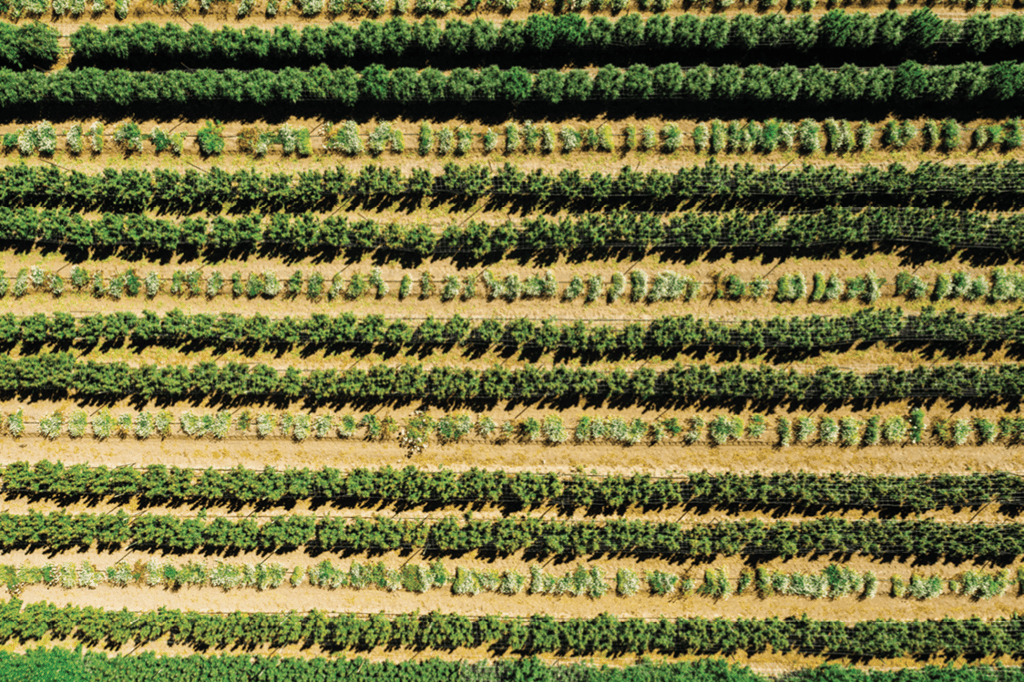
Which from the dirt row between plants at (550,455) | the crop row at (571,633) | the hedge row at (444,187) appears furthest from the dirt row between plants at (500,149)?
the crop row at (571,633)

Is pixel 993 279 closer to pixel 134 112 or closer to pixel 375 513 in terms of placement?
pixel 375 513

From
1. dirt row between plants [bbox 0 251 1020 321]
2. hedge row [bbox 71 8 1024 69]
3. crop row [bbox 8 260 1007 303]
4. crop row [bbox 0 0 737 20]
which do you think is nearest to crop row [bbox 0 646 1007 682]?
crop row [bbox 8 260 1007 303]

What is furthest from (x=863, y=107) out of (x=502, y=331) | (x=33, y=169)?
(x=33, y=169)

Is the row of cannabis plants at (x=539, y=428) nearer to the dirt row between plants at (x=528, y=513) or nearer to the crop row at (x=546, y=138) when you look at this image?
the dirt row between plants at (x=528, y=513)

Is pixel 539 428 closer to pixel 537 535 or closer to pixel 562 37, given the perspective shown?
pixel 537 535

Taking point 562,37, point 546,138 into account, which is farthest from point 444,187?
point 562,37

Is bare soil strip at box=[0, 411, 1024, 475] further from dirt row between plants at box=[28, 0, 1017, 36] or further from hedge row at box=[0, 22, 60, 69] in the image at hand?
dirt row between plants at box=[28, 0, 1017, 36]

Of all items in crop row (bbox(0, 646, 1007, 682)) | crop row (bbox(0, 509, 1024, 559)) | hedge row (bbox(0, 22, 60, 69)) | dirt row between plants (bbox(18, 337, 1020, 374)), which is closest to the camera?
crop row (bbox(0, 646, 1007, 682))
